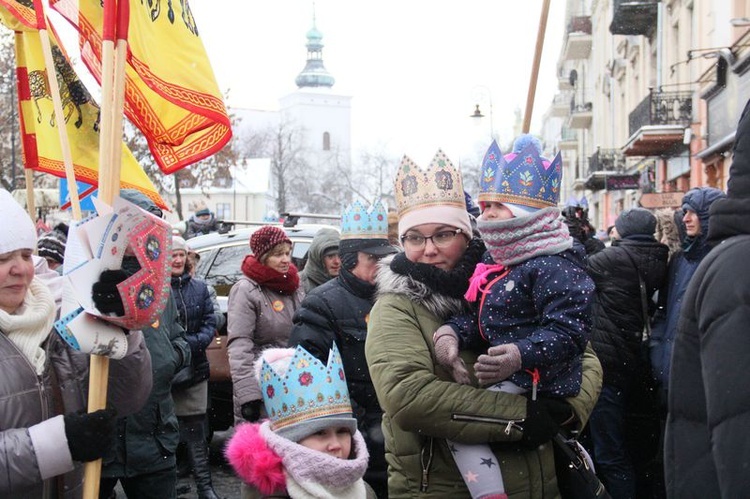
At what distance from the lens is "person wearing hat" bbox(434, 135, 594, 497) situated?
9.57 ft

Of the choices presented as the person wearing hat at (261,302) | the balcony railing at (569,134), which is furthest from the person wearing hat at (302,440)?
the balcony railing at (569,134)

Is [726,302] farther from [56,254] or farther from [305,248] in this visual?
[305,248]

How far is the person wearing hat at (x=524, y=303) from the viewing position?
292cm

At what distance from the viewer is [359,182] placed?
83625 mm

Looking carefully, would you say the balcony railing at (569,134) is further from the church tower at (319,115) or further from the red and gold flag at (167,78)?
the church tower at (319,115)

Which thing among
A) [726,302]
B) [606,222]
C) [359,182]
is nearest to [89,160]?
[726,302]

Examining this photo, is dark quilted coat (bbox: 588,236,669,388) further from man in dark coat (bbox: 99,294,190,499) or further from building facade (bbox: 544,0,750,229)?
man in dark coat (bbox: 99,294,190,499)

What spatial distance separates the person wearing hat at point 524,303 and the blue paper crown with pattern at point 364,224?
169cm

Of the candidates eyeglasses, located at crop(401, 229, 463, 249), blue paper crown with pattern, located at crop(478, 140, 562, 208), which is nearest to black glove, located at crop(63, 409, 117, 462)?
eyeglasses, located at crop(401, 229, 463, 249)

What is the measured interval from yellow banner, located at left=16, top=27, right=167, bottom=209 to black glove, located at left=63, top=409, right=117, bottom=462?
1.74 metres

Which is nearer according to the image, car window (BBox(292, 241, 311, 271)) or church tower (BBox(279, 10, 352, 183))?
car window (BBox(292, 241, 311, 271))

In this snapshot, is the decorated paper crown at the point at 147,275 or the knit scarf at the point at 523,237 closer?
the decorated paper crown at the point at 147,275

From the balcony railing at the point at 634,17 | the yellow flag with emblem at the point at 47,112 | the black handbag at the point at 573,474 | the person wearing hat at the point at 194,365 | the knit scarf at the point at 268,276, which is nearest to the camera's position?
the black handbag at the point at 573,474

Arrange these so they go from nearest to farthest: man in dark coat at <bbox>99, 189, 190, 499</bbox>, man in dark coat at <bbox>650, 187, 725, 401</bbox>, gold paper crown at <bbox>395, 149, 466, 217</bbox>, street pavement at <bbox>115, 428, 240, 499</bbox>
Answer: gold paper crown at <bbox>395, 149, 466, 217</bbox> → man in dark coat at <bbox>99, 189, 190, 499</bbox> → man in dark coat at <bbox>650, 187, 725, 401</bbox> → street pavement at <bbox>115, 428, 240, 499</bbox>
